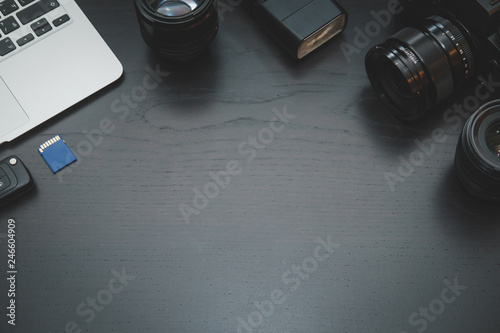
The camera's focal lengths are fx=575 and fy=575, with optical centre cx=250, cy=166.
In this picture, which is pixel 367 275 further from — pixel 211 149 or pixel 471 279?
pixel 211 149

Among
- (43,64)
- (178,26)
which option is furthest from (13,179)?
(178,26)

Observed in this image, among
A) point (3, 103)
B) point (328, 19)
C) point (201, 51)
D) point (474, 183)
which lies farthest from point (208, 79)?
point (474, 183)

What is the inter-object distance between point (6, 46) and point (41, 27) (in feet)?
0.19

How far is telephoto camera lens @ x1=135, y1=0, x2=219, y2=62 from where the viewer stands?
2.59ft

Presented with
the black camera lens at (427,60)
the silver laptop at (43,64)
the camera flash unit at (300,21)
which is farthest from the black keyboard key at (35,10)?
the black camera lens at (427,60)

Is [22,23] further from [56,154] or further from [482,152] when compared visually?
[482,152]

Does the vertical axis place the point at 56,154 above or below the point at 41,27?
below

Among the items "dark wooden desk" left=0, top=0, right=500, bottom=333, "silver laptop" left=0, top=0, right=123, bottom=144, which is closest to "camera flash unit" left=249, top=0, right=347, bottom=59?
"dark wooden desk" left=0, top=0, right=500, bottom=333

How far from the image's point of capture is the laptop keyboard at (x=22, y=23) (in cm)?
85

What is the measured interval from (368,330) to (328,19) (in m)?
0.45

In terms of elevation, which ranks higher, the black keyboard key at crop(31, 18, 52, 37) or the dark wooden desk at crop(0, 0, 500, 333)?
the black keyboard key at crop(31, 18, 52, 37)

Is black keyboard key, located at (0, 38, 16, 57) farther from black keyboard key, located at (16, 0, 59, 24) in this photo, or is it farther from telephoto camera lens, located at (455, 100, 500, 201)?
telephoto camera lens, located at (455, 100, 500, 201)

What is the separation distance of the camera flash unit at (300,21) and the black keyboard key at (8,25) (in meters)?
0.36

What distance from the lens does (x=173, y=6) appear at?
86 cm
